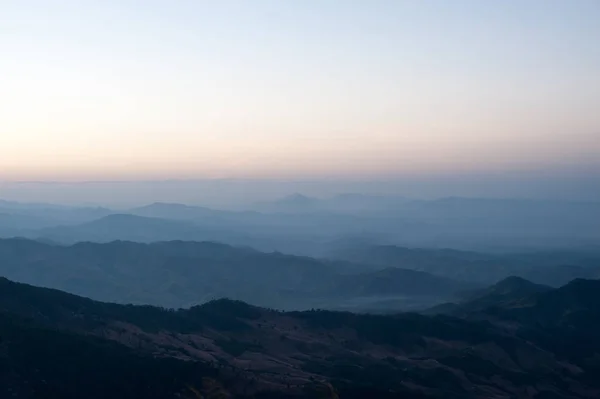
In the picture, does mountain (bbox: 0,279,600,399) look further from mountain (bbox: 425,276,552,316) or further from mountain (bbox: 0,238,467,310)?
mountain (bbox: 0,238,467,310)

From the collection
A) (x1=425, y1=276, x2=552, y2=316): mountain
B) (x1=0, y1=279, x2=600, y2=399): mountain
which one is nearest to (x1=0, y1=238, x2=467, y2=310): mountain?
(x1=425, y1=276, x2=552, y2=316): mountain

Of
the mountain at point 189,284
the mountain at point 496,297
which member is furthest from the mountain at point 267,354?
the mountain at point 189,284

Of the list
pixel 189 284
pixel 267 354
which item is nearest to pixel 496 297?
pixel 267 354

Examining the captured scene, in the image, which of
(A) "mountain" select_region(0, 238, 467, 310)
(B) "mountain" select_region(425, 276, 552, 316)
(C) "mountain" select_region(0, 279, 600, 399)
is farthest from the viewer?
(A) "mountain" select_region(0, 238, 467, 310)

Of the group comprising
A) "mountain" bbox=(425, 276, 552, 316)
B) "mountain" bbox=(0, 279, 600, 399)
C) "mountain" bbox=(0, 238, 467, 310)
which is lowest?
"mountain" bbox=(0, 238, 467, 310)

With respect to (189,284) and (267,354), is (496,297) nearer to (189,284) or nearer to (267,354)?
(267,354)

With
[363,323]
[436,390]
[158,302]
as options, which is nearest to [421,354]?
[363,323]

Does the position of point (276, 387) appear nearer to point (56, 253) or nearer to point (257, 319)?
point (257, 319)

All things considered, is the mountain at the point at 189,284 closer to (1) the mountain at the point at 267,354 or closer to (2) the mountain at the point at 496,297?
(2) the mountain at the point at 496,297
